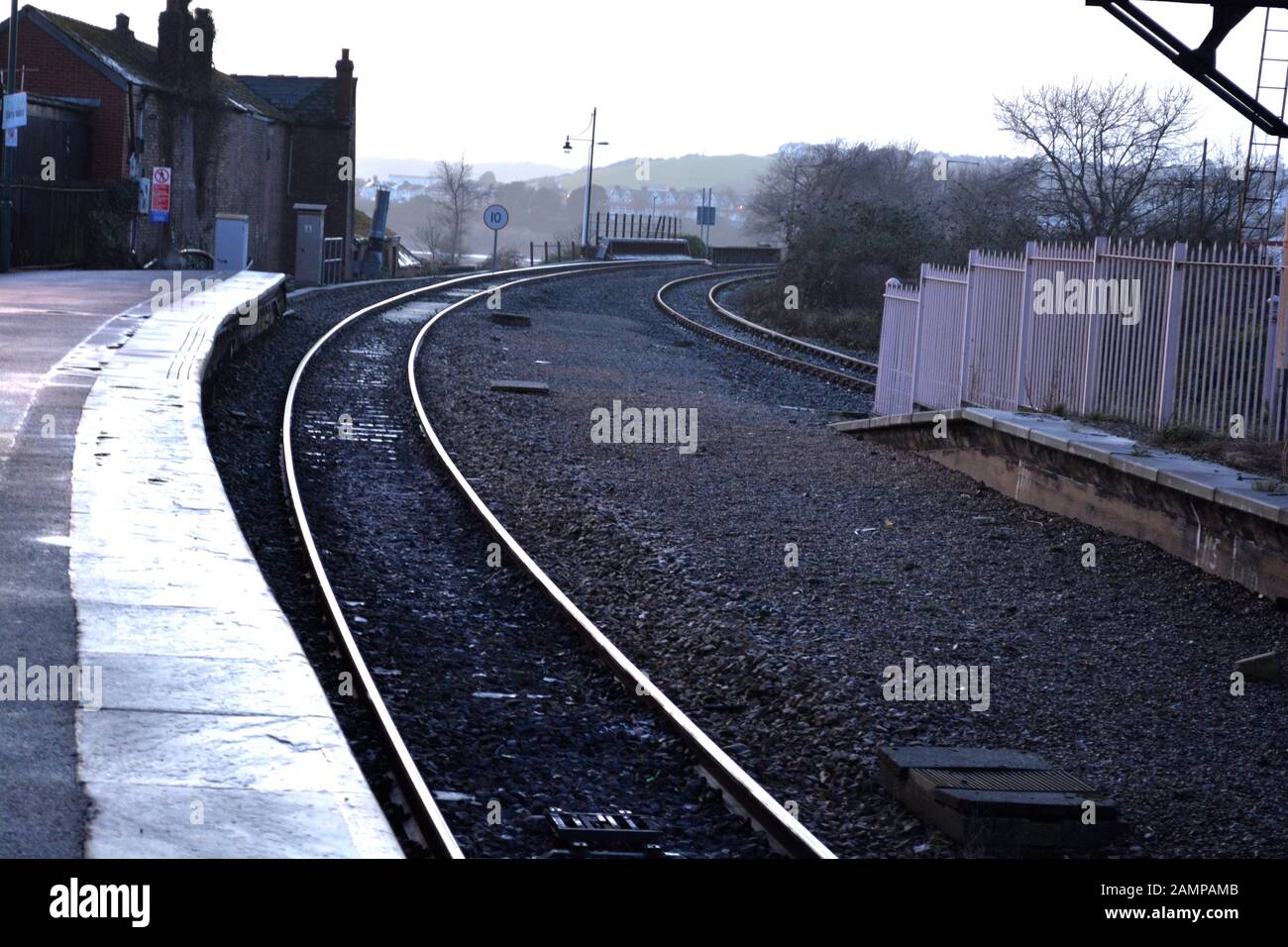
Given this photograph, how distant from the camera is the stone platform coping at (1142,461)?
31.1 ft

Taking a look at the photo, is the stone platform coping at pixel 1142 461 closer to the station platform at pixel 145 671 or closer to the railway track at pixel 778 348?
the station platform at pixel 145 671

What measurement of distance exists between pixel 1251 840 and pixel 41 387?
13.1m

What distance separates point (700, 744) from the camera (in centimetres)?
707

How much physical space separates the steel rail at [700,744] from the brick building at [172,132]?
26891 millimetres

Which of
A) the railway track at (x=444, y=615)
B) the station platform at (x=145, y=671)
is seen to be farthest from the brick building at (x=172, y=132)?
the station platform at (x=145, y=671)

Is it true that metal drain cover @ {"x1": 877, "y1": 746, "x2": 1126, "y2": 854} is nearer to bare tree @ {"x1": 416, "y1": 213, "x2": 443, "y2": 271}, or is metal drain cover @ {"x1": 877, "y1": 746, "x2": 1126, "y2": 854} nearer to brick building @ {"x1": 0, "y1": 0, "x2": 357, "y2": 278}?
brick building @ {"x1": 0, "y1": 0, "x2": 357, "y2": 278}

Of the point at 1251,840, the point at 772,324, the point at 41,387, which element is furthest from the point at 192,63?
the point at 1251,840

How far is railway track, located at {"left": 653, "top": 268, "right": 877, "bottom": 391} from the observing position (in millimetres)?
23734

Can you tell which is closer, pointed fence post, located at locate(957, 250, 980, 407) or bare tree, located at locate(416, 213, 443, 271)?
pointed fence post, located at locate(957, 250, 980, 407)

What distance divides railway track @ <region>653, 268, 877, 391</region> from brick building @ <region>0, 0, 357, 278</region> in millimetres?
15398

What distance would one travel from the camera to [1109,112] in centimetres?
3831

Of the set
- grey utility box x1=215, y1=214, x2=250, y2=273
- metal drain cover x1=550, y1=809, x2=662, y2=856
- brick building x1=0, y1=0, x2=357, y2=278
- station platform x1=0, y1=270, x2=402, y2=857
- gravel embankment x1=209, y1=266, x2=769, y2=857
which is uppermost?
brick building x1=0, y1=0, x2=357, y2=278

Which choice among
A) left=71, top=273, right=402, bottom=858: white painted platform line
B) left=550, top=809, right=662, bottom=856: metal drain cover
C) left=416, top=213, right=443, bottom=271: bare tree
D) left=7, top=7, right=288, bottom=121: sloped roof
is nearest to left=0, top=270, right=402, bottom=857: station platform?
left=71, top=273, right=402, bottom=858: white painted platform line

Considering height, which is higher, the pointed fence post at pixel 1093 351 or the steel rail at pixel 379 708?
the pointed fence post at pixel 1093 351
